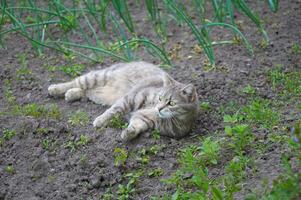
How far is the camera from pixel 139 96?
19.4 feet

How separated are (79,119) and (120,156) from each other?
100 cm

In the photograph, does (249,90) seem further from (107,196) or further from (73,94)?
(107,196)

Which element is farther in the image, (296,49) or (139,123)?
(296,49)

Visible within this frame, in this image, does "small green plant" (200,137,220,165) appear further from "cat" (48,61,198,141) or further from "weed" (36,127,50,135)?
"weed" (36,127,50,135)

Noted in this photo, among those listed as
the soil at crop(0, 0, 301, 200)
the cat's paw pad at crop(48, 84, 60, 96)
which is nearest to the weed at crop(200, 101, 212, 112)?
the soil at crop(0, 0, 301, 200)

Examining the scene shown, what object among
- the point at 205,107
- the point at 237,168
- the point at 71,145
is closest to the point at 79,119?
the point at 71,145

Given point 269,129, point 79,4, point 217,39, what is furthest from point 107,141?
point 79,4

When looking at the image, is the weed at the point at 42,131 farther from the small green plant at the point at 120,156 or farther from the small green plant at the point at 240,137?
the small green plant at the point at 240,137

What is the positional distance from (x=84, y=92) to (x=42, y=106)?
0.59 meters

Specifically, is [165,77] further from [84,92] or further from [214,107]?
[84,92]

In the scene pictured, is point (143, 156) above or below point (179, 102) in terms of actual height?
below

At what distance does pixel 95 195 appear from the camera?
461 centimetres

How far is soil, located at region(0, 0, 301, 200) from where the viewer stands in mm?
4652

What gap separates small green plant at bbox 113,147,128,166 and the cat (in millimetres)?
216
